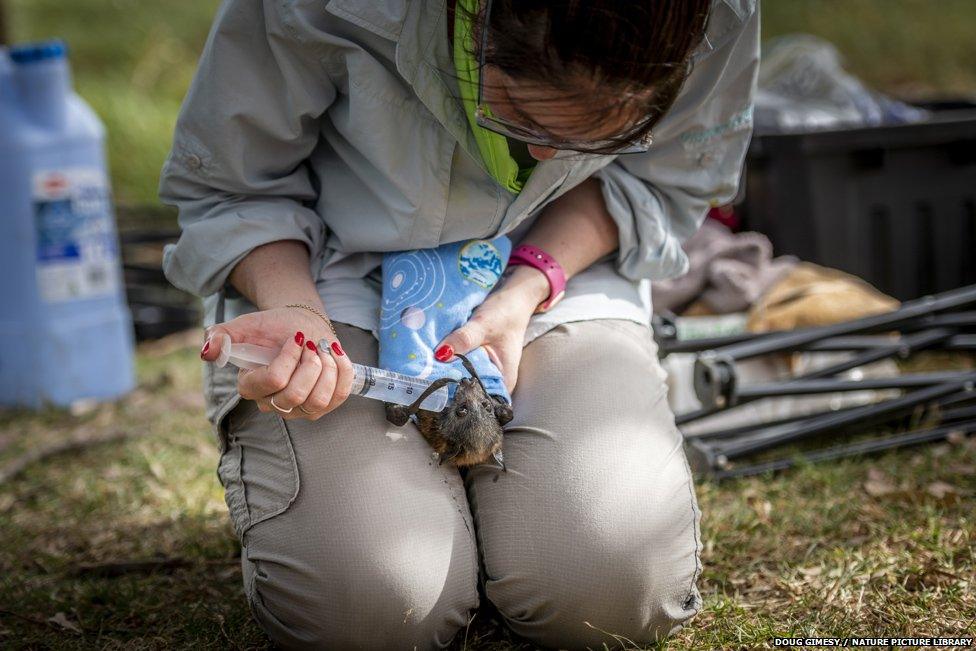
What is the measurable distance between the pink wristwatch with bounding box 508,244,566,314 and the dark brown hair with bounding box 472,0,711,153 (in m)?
0.44

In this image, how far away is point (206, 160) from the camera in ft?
5.18

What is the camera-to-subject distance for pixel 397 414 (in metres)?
1.50

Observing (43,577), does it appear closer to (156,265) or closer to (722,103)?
(722,103)

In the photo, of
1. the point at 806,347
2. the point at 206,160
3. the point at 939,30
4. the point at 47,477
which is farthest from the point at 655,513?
the point at 939,30

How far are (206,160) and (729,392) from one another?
1197 millimetres

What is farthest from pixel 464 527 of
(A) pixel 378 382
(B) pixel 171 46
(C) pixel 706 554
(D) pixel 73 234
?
(B) pixel 171 46

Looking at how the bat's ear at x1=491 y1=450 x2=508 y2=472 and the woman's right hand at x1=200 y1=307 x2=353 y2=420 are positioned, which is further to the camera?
the bat's ear at x1=491 y1=450 x2=508 y2=472

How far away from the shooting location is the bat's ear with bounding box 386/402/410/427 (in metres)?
1.50

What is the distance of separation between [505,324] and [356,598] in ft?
1.59

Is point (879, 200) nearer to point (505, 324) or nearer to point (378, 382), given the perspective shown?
point (505, 324)

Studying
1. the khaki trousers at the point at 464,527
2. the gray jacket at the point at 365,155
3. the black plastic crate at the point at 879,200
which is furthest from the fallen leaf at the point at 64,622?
the black plastic crate at the point at 879,200

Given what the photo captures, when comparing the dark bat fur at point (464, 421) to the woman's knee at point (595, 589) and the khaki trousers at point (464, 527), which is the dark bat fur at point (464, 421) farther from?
the woman's knee at point (595, 589)

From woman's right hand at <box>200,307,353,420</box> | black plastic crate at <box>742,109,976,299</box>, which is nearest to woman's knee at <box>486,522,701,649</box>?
woman's right hand at <box>200,307,353,420</box>

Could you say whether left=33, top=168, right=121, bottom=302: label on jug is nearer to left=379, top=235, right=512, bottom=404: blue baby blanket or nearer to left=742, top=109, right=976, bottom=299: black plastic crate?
left=379, top=235, right=512, bottom=404: blue baby blanket
